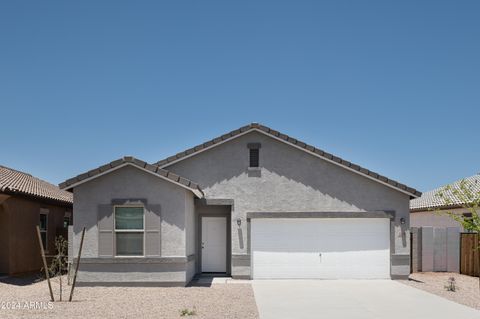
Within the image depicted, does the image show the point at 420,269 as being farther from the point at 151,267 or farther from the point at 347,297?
the point at 151,267

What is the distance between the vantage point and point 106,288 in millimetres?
14859

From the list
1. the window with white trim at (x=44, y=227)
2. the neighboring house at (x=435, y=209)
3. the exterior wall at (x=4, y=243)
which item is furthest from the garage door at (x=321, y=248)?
the neighboring house at (x=435, y=209)

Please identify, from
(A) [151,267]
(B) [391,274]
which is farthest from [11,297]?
(B) [391,274]

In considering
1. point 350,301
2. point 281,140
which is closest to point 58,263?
point 281,140

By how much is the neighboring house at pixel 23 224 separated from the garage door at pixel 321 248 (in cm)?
790

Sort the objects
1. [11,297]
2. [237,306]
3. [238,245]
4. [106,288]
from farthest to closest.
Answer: [238,245] < [106,288] < [11,297] < [237,306]

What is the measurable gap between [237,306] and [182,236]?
3.94 m

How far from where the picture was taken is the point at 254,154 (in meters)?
18.0

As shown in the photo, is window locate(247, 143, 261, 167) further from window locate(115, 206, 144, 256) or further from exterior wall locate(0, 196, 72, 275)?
exterior wall locate(0, 196, 72, 275)

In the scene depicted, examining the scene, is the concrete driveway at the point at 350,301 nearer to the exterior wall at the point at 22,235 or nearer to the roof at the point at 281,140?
the roof at the point at 281,140

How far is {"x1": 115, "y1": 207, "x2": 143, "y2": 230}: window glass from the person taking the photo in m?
15.4

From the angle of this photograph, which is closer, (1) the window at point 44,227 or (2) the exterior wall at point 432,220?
(1) the window at point 44,227

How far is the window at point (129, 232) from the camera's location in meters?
15.3

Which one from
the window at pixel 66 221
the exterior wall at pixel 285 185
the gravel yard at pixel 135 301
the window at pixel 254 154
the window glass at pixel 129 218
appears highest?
the window at pixel 254 154
